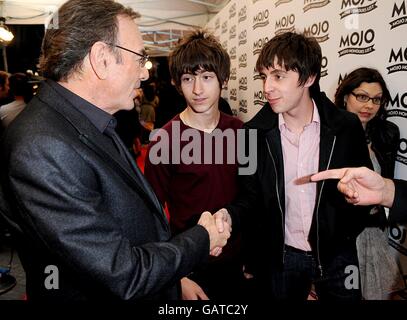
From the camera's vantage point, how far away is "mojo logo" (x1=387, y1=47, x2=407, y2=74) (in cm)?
218

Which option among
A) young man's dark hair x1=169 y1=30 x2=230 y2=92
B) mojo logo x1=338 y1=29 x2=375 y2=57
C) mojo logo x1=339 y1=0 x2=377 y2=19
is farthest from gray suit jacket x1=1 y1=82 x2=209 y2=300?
mojo logo x1=339 y1=0 x2=377 y2=19

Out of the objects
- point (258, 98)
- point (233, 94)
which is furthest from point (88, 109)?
point (233, 94)

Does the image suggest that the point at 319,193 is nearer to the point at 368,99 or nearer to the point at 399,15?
the point at 368,99

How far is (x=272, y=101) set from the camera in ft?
6.28

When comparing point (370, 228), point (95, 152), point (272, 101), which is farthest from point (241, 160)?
point (95, 152)

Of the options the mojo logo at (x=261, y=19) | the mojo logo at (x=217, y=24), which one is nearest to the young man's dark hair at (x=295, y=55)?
the mojo logo at (x=261, y=19)

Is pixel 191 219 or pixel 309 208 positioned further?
pixel 191 219

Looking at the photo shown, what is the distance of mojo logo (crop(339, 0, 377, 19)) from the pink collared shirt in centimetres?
115

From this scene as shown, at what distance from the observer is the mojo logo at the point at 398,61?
2180 mm

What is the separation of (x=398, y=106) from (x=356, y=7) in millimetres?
896

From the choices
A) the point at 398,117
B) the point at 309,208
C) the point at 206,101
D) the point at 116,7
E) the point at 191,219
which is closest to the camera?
the point at 116,7

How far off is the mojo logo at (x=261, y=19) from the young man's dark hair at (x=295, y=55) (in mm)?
2920

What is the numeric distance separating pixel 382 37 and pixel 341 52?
50 centimetres
